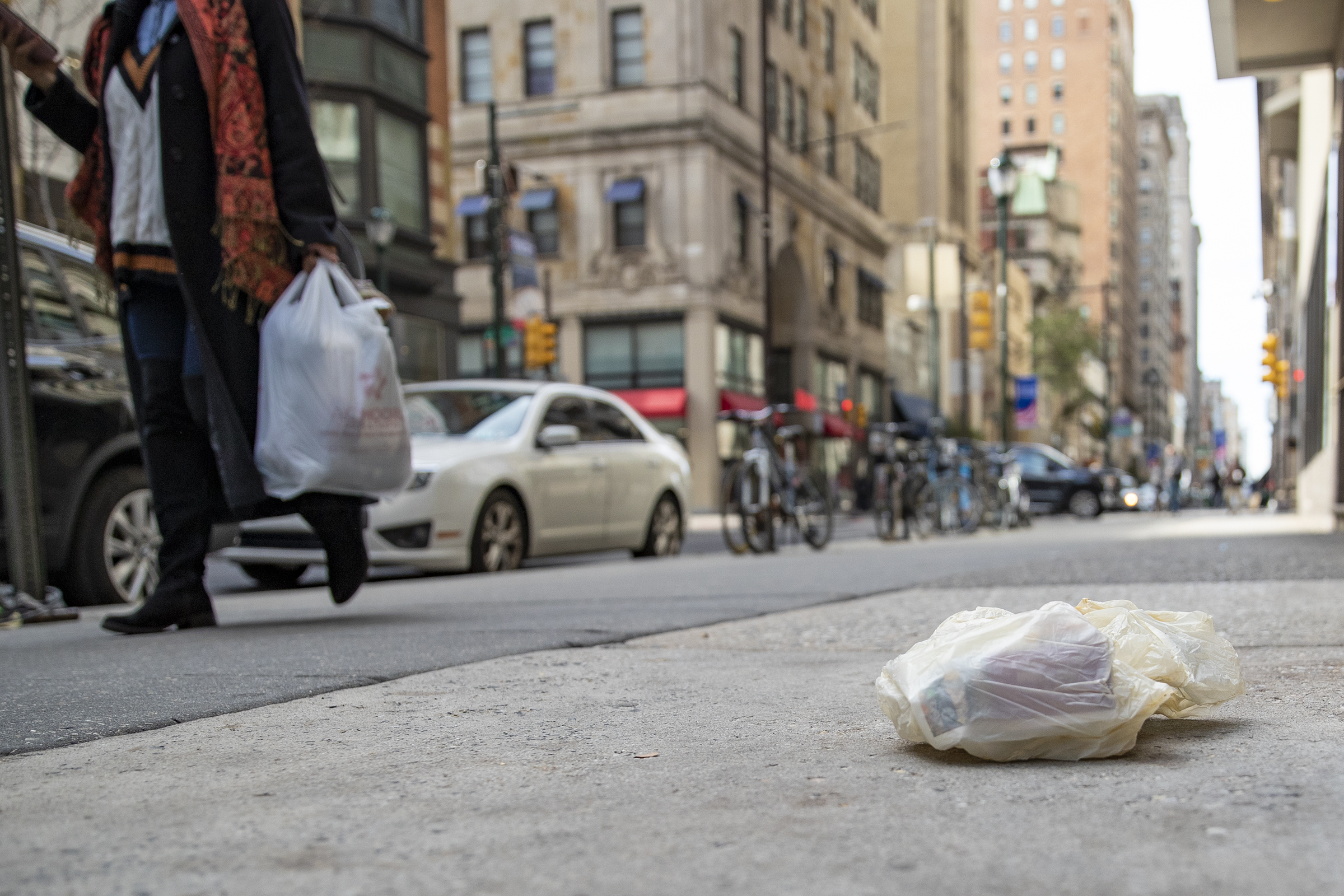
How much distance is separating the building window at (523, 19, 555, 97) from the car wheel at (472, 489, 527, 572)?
26705mm

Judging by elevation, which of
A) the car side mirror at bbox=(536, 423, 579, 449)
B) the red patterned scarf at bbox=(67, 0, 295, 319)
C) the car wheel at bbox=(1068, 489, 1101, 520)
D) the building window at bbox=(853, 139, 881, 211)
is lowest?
the car wheel at bbox=(1068, 489, 1101, 520)

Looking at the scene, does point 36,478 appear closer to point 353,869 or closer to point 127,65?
point 127,65

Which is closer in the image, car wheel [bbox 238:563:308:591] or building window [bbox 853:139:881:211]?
car wheel [bbox 238:563:308:591]

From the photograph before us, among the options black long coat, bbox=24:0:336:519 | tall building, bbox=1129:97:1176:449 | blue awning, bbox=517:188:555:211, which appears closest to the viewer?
black long coat, bbox=24:0:336:519

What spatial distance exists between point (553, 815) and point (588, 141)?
32.8 meters

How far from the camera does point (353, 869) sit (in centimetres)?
159

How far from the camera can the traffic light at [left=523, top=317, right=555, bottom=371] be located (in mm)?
21047

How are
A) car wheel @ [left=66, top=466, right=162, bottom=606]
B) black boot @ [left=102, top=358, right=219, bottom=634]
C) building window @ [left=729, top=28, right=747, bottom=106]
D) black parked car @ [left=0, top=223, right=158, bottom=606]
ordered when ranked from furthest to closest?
building window @ [left=729, top=28, right=747, bottom=106], car wheel @ [left=66, top=466, right=162, bottom=606], black parked car @ [left=0, top=223, right=158, bottom=606], black boot @ [left=102, top=358, right=219, bottom=634]

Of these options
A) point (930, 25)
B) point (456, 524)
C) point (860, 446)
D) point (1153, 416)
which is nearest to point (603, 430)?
point (456, 524)

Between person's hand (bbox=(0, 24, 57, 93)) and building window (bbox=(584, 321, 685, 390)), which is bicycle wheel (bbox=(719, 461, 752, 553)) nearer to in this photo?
person's hand (bbox=(0, 24, 57, 93))

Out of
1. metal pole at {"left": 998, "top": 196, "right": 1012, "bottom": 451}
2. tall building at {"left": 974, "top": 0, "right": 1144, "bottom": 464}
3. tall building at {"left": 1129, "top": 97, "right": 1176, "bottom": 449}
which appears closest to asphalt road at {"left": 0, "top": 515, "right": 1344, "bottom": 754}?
metal pole at {"left": 998, "top": 196, "right": 1012, "bottom": 451}

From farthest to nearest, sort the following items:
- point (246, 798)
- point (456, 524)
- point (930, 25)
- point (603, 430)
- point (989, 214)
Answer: point (989, 214) < point (930, 25) < point (603, 430) < point (456, 524) < point (246, 798)

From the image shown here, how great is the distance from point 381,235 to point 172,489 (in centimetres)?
1616

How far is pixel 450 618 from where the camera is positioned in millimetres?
5043
